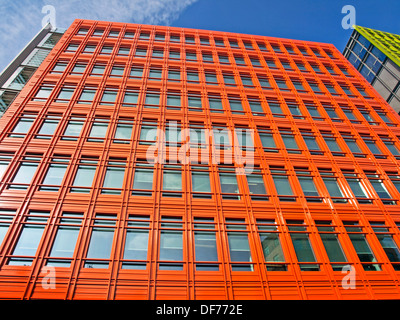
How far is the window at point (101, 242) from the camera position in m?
14.8

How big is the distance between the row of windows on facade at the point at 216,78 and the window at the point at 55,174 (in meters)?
11.6

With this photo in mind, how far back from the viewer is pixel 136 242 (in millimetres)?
16000

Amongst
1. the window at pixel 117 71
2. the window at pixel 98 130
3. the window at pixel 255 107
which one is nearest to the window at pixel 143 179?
the window at pixel 98 130

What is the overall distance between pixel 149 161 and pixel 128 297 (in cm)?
934

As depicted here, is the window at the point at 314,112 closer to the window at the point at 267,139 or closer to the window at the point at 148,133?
the window at the point at 267,139

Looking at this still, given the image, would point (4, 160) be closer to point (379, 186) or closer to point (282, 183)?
point (282, 183)

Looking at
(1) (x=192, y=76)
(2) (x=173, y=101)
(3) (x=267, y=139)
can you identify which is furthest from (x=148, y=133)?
(1) (x=192, y=76)

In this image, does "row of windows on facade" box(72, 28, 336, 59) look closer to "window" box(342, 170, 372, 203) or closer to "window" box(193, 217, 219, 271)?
"window" box(342, 170, 372, 203)

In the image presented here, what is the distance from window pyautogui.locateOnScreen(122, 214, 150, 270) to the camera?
15047 millimetres

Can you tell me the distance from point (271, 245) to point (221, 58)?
24.4 metres

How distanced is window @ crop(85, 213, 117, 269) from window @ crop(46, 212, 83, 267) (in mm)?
883

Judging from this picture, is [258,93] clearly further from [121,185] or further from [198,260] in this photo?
[198,260]

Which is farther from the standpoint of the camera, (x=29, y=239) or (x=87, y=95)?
(x=87, y=95)
